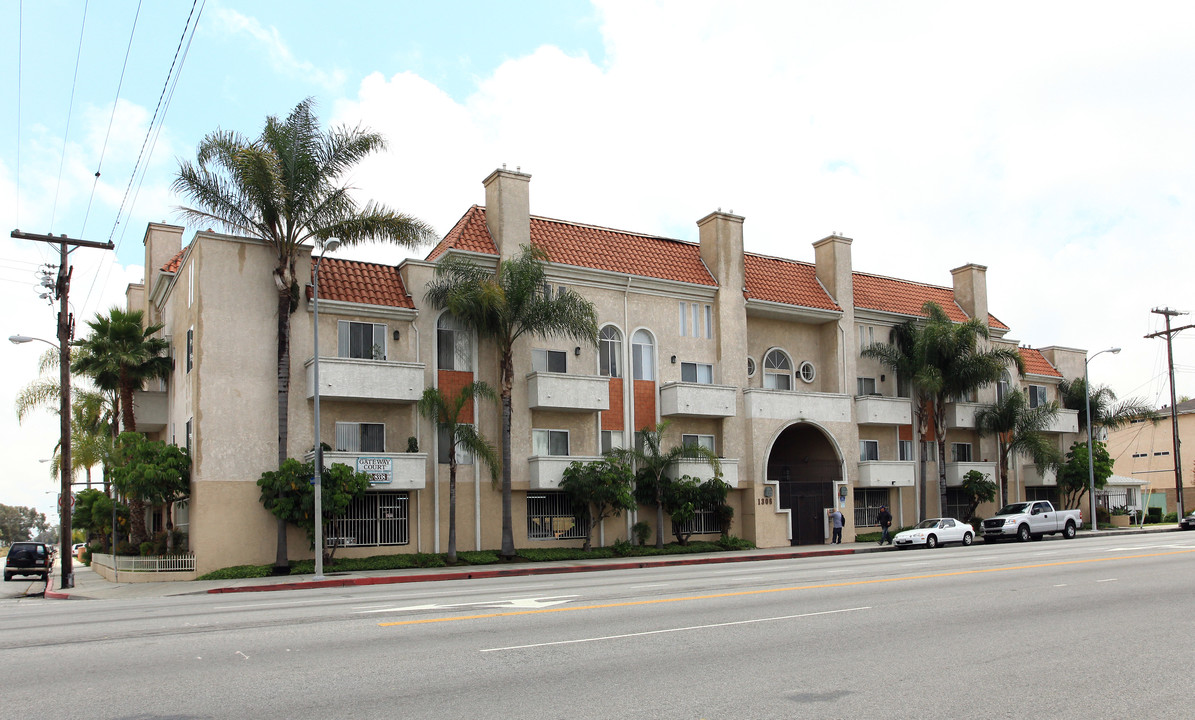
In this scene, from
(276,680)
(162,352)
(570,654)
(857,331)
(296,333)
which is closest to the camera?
(276,680)

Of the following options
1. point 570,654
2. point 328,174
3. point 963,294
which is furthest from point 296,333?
point 963,294

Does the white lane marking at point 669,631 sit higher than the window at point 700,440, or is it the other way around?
the window at point 700,440

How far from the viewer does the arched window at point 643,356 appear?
113 ft

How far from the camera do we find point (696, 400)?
112 ft

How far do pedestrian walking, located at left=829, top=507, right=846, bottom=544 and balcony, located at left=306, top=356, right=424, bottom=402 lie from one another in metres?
18.0

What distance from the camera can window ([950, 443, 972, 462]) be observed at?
4366 cm

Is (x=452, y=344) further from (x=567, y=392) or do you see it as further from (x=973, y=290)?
(x=973, y=290)

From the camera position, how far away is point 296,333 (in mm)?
28594

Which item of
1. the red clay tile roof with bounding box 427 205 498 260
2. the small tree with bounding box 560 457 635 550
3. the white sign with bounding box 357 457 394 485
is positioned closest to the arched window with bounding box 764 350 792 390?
the small tree with bounding box 560 457 635 550

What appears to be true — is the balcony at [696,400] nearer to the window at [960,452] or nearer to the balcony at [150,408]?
the window at [960,452]

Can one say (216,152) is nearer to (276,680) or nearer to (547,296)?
(547,296)

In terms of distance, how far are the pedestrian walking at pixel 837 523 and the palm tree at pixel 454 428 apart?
15196 millimetres

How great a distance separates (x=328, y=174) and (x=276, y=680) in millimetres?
21275

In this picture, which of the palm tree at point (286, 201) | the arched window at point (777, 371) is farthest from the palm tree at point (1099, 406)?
the palm tree at point (286, 201)
